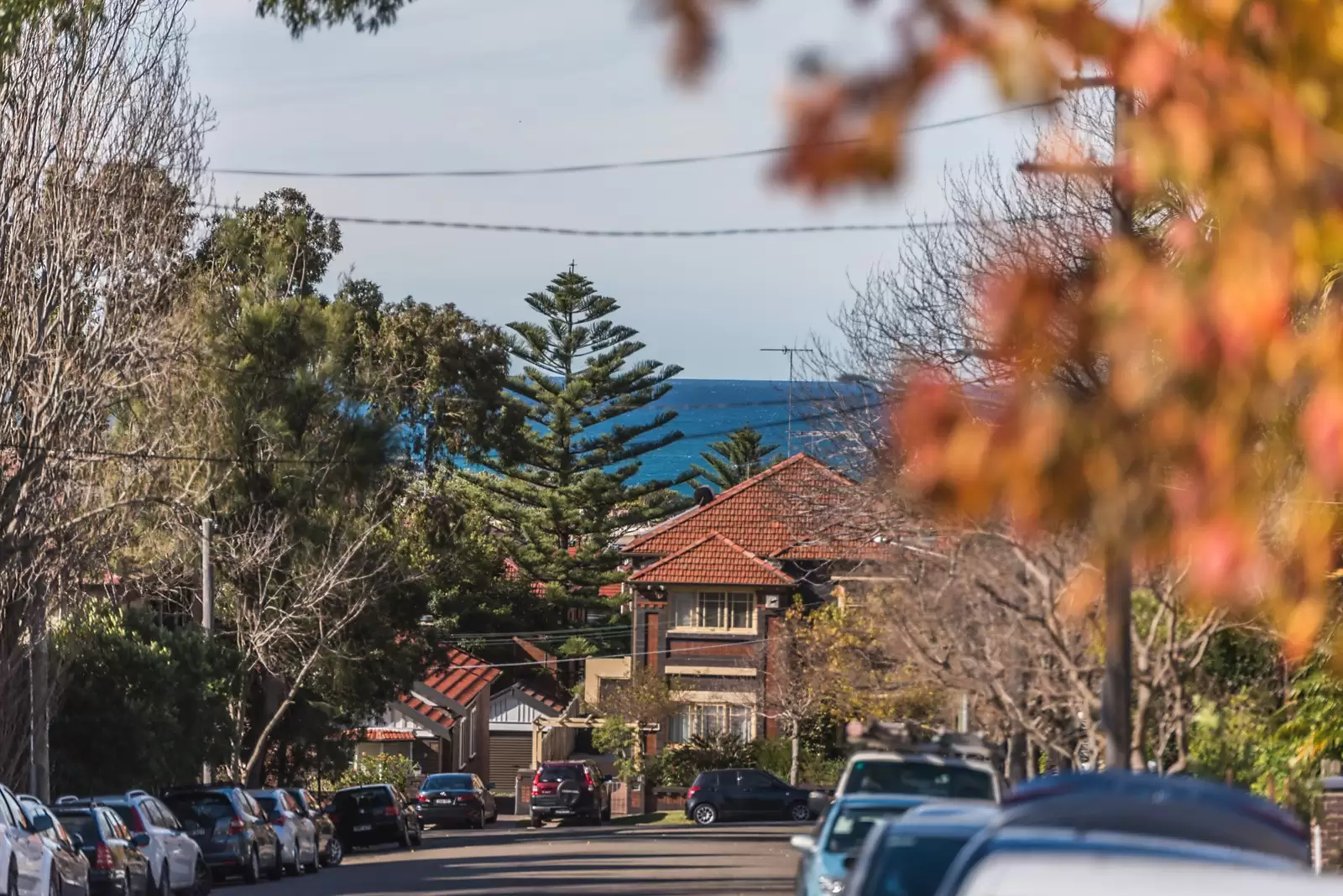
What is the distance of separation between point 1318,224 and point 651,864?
30573 mm

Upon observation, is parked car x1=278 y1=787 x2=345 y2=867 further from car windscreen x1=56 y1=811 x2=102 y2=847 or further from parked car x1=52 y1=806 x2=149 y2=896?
car windscreen x1=56 y1=811 x2=102 y2=847

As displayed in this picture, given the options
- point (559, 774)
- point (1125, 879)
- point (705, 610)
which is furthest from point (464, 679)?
point (1125, 879)

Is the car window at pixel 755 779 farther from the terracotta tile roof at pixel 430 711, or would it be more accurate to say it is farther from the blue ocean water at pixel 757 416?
the terracotta tile roof at pixel 430 711

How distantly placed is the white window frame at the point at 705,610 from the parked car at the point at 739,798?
1178cm

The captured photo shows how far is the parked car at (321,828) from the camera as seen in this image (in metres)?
37.9

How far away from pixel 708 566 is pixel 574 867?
34264 millimetres

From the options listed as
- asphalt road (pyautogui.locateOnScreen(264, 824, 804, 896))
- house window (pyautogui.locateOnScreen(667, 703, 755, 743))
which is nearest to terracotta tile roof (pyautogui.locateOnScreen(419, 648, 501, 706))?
house window (pyautogui.locateOnScreen(667, 703, 755, 743))

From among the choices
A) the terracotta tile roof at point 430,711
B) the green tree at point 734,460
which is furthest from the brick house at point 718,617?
the green tree at point 734,460

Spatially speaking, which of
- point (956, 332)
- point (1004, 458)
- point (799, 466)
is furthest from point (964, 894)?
point (799, 466)

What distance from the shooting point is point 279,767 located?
49031 millimetres

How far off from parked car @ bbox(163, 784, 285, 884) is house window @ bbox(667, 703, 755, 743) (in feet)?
115

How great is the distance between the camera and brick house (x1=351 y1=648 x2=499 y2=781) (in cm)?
7562

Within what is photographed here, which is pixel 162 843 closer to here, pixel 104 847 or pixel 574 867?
pixel 104 847

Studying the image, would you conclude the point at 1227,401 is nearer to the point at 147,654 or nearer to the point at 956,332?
the point at 956,332
